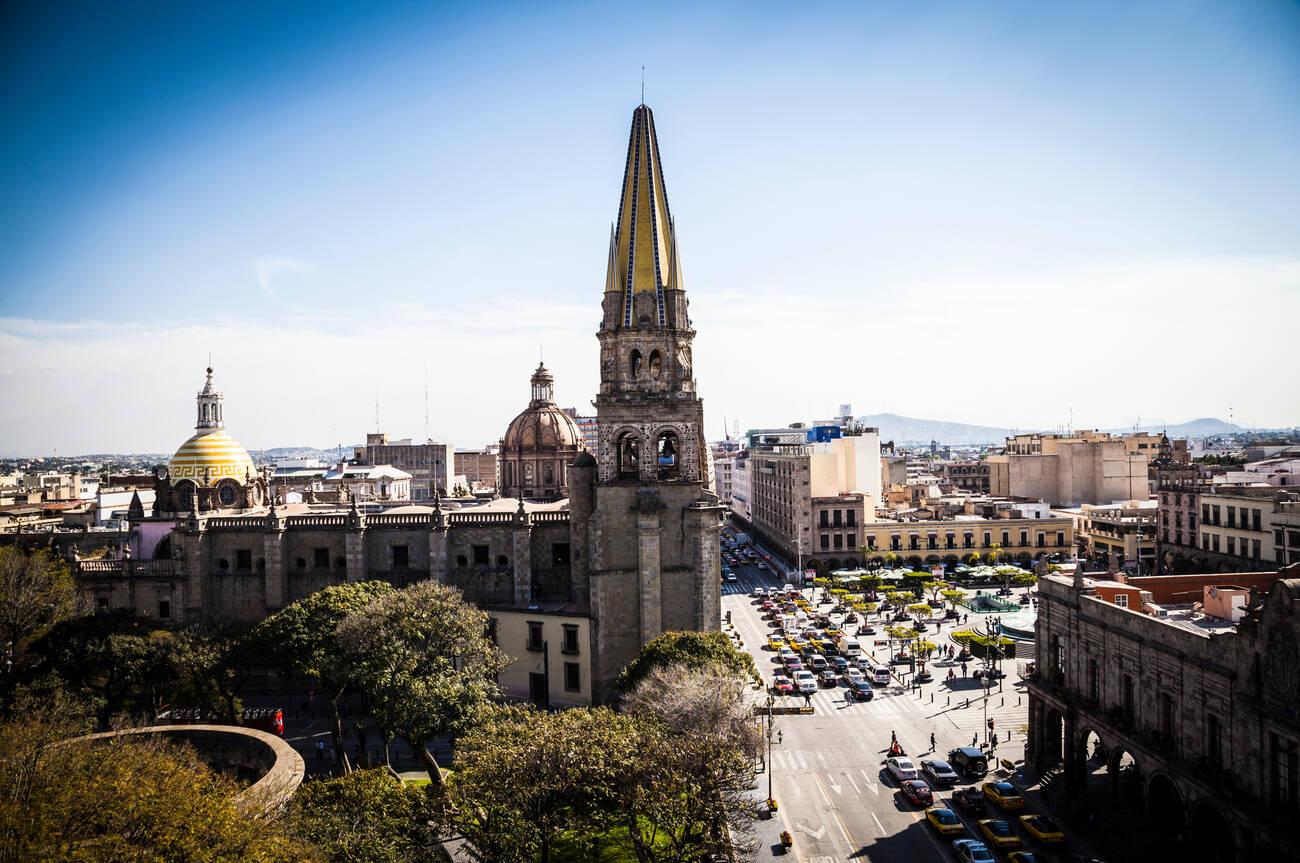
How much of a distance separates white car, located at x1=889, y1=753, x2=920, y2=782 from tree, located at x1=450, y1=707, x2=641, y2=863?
18.7 m

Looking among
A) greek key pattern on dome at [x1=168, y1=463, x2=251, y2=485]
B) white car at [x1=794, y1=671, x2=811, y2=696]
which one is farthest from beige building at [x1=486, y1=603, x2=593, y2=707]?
greek key pattern on dome at [x1=168, y1=463, x2=251, y2=485]

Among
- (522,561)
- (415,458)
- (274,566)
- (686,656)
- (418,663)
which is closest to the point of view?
(418,663)

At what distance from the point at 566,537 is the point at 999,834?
30.6 metres

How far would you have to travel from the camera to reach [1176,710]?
33750 mm

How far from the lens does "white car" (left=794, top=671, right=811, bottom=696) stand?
2267 inches

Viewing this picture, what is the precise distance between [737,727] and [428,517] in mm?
29783

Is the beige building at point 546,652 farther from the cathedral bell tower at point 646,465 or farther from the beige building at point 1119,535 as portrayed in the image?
the beige building at point 1119,535

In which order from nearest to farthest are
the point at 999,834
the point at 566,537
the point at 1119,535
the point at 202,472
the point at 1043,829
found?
1. the point at 999,834
2. the point at 1043,829
3. the point at 566,537
4. the point at 202,472
5. the point at 1119,535

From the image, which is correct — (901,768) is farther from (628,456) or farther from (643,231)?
(643,231)

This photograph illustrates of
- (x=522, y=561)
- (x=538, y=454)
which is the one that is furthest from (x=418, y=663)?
(x=538, y=454)

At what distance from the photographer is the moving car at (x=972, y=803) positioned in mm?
38094

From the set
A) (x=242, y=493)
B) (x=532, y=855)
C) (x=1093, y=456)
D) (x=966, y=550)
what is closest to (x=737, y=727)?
(x=532, y=855)

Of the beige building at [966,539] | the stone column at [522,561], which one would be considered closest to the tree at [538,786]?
the stone column at [522,561]

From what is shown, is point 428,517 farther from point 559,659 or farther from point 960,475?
point 960,475
